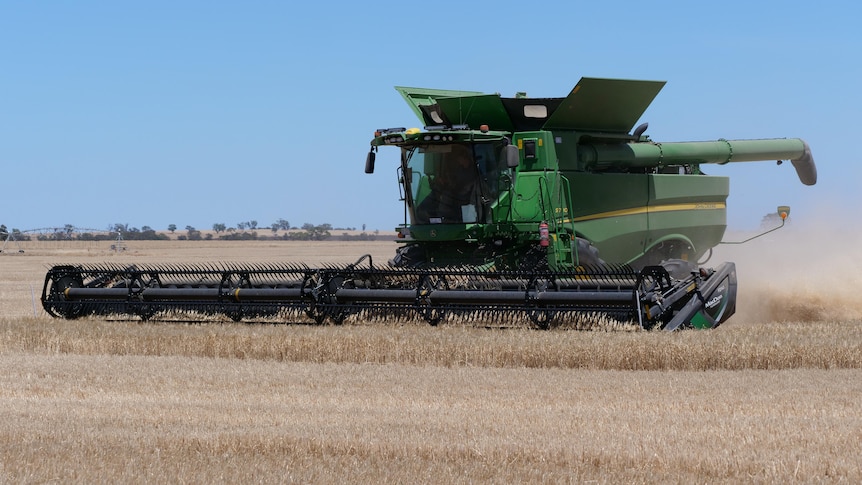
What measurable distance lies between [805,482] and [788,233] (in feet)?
36.0

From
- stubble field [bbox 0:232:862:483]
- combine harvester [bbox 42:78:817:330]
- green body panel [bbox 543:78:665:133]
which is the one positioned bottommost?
stubble field [bbox 0:232:862:483]

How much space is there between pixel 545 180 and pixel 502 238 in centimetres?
74

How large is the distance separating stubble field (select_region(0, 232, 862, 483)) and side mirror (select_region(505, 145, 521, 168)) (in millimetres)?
1641

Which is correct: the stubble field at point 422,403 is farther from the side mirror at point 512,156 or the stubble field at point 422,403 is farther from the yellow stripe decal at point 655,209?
the yellow stripe decal at point 655,209

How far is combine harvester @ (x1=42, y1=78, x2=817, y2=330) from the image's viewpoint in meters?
10.3

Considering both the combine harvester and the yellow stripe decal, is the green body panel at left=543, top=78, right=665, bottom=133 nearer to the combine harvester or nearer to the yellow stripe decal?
the combine harvester

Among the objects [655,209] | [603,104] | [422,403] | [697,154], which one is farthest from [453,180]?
[422,403]

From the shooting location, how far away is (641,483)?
5117 mm

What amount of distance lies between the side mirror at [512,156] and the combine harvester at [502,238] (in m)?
0.02

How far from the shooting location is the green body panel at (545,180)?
11461 millimetres

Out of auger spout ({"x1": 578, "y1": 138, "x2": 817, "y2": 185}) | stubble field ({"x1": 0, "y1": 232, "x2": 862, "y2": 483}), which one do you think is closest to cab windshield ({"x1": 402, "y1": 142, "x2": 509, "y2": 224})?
auger spout ({"x1": 578, "y1": 138, "x2": 817, "y2": 185})

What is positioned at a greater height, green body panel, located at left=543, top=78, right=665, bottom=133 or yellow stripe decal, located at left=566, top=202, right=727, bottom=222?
green body panel, located at left=543, top=78, right=665, bottom=133

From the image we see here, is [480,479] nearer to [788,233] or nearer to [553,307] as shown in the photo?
[553,307]

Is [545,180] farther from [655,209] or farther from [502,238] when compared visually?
[655,209]
